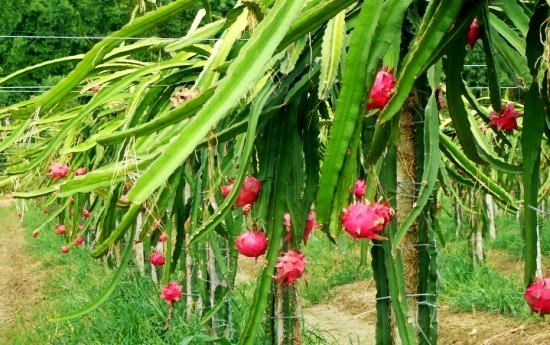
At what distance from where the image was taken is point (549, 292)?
1.04 m

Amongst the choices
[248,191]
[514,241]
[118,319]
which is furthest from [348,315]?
[248,191]

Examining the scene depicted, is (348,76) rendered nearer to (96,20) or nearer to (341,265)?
(341,265)

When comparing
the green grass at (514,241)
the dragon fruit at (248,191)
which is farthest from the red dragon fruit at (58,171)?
the green grass at (514,241)

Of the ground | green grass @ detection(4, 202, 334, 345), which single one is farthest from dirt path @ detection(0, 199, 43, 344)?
green grass @ detection(4, 202, 334, 345)

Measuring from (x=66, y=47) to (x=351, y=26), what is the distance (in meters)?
24.9

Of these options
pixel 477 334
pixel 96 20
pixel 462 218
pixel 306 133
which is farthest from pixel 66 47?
pixel 306 133

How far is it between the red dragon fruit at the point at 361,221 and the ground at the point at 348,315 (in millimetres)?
1422

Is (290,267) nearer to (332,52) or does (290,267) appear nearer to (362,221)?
(362,221)

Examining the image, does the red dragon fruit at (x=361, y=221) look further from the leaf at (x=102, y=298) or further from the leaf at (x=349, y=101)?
the leaf at (x=102, y=298)

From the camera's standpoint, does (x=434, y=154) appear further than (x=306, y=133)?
No

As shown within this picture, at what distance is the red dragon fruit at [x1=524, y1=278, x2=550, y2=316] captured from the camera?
3.43 ft

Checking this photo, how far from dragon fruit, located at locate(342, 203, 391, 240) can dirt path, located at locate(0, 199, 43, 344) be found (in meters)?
4.30

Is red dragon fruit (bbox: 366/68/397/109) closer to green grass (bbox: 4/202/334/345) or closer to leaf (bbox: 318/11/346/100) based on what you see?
leaf (bbox: 318/11/346/100)

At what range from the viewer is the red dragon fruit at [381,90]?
1.01m
